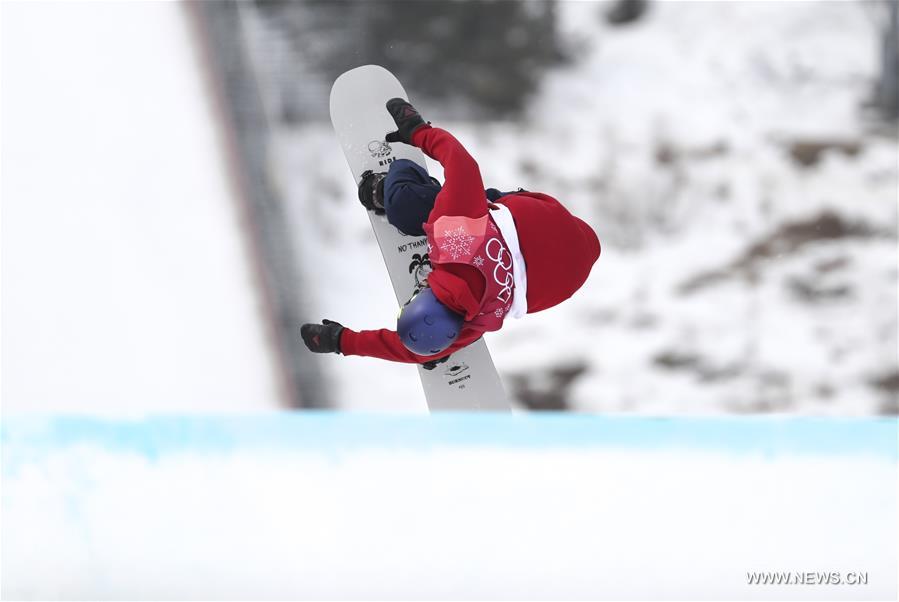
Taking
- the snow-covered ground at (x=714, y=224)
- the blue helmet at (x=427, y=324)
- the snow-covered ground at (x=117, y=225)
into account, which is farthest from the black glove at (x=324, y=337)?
the snow-covered ground at (x=117, y=225)

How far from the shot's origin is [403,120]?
180 cm

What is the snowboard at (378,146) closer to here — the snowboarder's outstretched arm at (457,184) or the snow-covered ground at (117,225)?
the snowboarder's outstretched arm at (457,184)

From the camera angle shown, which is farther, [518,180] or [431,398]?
[518,180]

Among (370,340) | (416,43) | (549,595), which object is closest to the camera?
(370,340)

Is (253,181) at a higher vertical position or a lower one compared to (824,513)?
higher

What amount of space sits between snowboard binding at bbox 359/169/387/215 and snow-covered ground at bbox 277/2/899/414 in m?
0.86

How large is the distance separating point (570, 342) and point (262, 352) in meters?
1.18

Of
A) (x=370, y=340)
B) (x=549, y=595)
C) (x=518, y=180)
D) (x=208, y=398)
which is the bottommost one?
(x=549, y=595)

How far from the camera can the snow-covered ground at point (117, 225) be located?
8.30 ft

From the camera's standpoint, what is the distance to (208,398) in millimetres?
2697

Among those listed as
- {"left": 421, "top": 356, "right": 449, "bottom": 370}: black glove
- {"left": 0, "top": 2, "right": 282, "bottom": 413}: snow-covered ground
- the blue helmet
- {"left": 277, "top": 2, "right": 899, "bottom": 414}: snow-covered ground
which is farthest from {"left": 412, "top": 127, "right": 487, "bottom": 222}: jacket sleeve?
{"left": 0, "top": 2, "right": 282, "bottom": 413}: snow-covered ground

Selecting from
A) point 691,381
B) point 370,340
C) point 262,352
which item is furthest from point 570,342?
point 370,340

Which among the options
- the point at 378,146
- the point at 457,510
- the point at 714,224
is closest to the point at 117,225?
the point at 378,146

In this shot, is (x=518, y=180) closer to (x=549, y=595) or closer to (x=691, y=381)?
(x=691, y=381)
